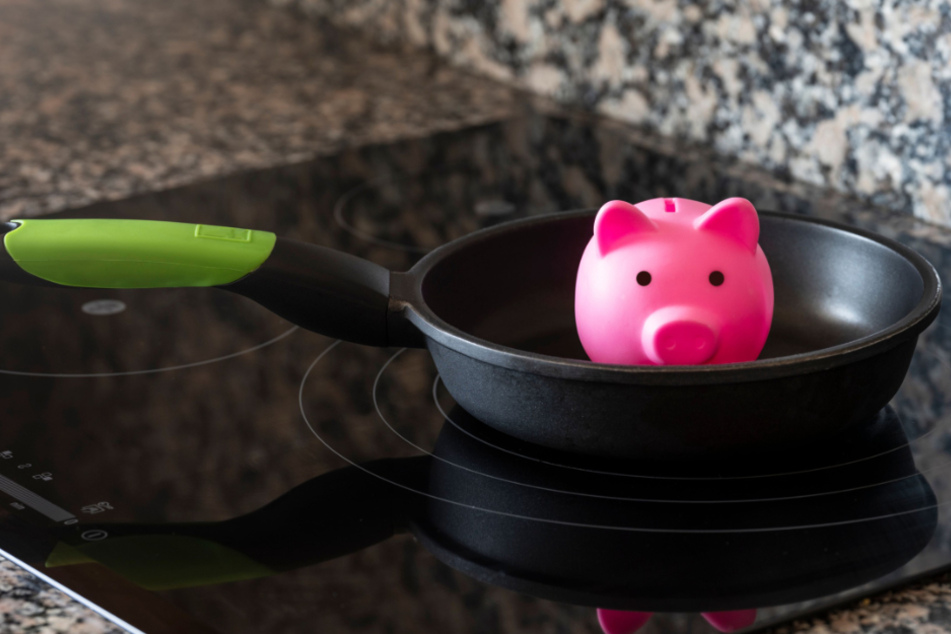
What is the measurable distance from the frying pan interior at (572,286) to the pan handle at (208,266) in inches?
2.7

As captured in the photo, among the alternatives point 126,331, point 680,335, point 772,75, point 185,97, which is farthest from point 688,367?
point 185,97

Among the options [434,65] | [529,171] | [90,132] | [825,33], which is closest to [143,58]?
[90,132]

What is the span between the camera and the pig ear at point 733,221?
0.56m

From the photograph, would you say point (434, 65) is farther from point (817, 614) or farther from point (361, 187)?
point (817, 614)

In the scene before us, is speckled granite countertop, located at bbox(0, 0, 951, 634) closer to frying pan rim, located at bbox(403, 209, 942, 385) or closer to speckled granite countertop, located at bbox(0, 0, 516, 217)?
speckled granite countertop, located at bbox(0, 0, 516, 217)

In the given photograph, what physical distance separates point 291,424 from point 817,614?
0.32m

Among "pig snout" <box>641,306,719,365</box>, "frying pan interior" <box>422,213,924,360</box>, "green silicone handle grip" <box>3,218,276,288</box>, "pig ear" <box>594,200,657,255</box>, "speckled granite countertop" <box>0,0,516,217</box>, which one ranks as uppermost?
"pig ear" <box>594,200,657,255</box>

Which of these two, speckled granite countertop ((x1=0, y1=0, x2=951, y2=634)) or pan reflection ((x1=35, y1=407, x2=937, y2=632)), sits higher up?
pan reflection ((x1=35, y1=407, x2=937, y2=632))

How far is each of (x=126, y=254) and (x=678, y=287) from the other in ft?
0.95

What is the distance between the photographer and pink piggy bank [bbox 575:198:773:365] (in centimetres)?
55

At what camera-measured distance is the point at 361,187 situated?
1.07 metres

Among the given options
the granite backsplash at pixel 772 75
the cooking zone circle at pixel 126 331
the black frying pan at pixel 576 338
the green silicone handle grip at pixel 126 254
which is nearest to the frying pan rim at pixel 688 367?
the black frying pan at pixel 576 338

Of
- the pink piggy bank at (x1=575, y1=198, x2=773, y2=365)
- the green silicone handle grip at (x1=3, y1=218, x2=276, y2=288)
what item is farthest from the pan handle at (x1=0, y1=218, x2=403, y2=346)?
the pink piggy bank at (x1=575, y1=198, x2=773, y2=365)

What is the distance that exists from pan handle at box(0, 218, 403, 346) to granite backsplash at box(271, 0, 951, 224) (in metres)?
0.53
